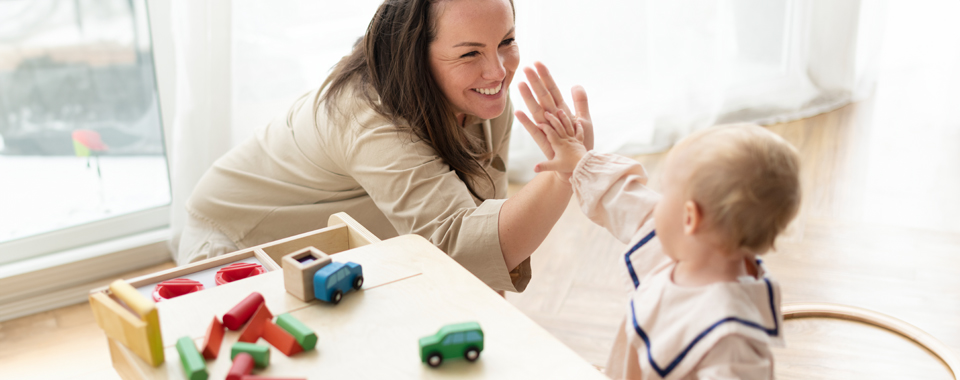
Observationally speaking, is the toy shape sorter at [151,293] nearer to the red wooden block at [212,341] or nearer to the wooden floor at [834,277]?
the red wooden block at [212,341]

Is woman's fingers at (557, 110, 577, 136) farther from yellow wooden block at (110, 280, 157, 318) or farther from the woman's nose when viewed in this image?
yellow wooden block at (110, 280, 157, 318)

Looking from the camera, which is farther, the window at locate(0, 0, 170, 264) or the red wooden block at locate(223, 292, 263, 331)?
the window at locate(0, 0, 170, 264)

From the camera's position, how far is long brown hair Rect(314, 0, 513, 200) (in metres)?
1.25

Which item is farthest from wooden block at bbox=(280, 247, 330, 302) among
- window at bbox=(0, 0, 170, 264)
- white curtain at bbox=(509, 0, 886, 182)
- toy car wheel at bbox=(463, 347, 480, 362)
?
white curtain at bbox=(509, 0, 886, 182)

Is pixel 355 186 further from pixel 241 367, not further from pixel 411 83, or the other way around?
pixel 241 367

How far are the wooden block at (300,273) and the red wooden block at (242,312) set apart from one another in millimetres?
47

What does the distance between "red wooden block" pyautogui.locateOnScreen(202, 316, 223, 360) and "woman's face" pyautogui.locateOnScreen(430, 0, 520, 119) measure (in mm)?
638

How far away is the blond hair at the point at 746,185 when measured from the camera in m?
0.65

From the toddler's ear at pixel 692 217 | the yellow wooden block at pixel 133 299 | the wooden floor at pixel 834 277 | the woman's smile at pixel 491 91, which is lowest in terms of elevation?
the wooden floor at pixel 834 277

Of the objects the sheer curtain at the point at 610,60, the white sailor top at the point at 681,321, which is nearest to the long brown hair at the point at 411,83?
the white sailor top at the point at 681,321

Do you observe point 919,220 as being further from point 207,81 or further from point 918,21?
point 207,81

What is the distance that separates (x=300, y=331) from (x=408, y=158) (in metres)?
0.47

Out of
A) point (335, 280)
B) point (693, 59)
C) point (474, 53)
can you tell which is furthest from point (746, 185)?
point (693, 59)

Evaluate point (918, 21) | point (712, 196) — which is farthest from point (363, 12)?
→ point (918, 21)
